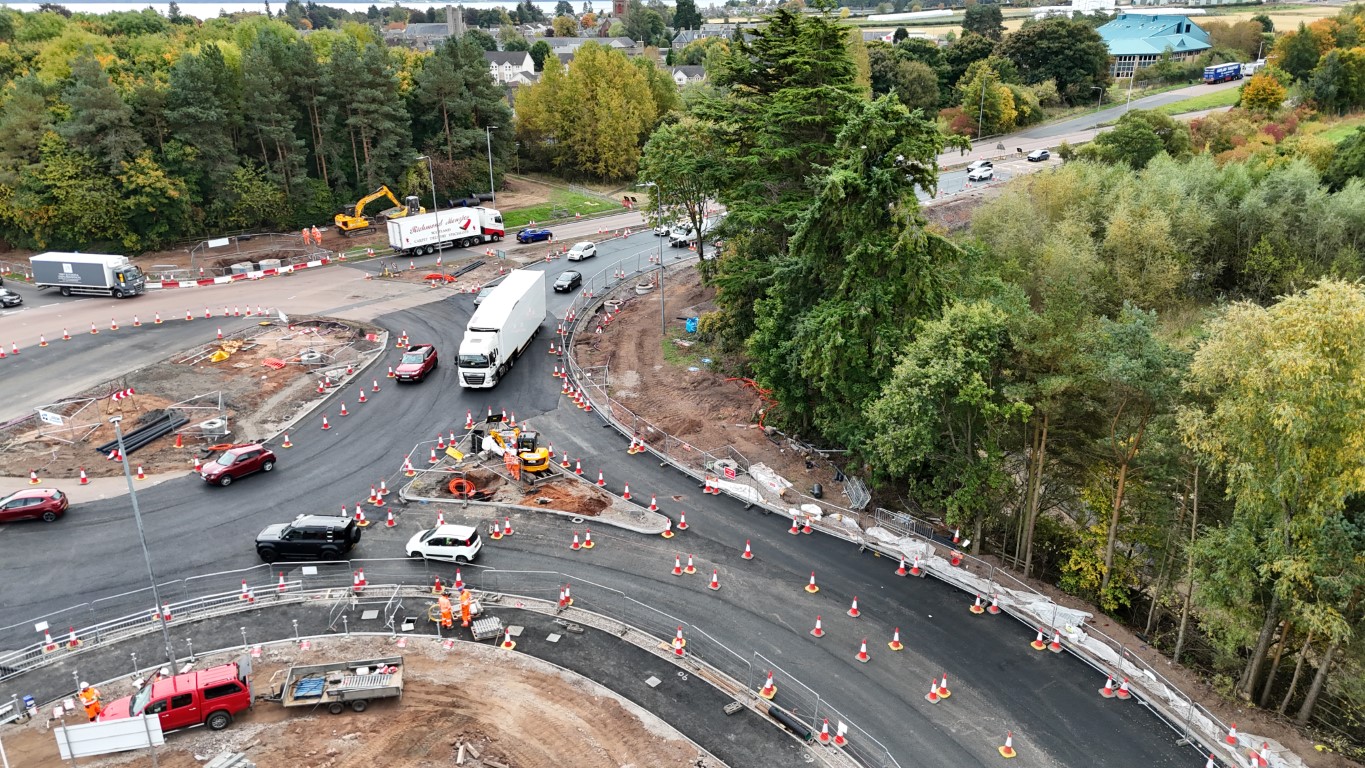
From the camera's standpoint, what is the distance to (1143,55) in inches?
5438

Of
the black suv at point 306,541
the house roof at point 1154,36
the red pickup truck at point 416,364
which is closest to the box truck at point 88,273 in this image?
the red pickup truck at point 416,364

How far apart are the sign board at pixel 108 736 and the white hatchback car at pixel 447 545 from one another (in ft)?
34.2

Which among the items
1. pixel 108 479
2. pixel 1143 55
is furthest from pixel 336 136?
pixel 1143 55

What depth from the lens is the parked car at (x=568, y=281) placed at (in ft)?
201

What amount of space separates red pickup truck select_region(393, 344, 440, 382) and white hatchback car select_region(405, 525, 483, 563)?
1655 centimetres

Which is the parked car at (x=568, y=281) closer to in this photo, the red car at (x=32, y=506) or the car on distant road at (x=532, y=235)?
the car on distant road at (x=532, y=235)

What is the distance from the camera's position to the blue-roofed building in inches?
5443

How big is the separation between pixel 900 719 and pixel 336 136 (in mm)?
74850

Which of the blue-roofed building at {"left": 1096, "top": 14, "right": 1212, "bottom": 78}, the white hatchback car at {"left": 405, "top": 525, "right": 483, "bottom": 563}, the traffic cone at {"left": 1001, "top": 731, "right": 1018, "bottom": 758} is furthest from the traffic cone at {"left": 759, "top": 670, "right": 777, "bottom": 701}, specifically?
the blue-roofed building at {"left": 1096, "top": 14, "right": 1212, "bottom": 78}

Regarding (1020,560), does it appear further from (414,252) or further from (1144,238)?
(414,252)

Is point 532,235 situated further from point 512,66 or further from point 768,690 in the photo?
point 512,66

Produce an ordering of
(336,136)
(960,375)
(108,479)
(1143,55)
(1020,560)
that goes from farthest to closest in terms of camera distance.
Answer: (1143,55), (336,136), (108,479), (1020,560), (960,375)

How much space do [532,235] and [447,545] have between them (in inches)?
1855

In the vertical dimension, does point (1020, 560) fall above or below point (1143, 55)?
below
